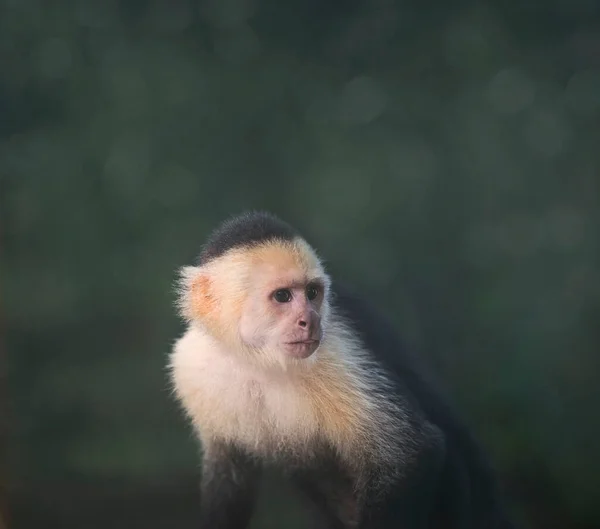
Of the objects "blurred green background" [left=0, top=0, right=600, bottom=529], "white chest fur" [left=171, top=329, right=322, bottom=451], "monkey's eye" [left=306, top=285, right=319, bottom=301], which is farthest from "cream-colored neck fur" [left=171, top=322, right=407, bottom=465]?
"blurred green background" [left=0, top=0, right=600, bottom=529]

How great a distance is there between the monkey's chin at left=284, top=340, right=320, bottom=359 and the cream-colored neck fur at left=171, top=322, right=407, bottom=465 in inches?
2.8

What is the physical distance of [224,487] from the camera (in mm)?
1915

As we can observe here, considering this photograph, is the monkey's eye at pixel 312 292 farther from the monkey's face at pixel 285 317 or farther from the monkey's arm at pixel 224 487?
the monkey's arm at pixel 224 487

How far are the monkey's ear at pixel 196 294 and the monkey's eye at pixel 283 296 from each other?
16 centimetres

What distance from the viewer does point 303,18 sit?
6.88 ft

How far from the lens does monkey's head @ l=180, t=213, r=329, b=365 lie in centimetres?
162

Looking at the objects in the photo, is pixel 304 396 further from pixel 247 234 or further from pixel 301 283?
pixel 247 234

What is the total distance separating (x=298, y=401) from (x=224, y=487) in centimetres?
Result: 38

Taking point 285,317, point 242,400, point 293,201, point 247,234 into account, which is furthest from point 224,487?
point 293,201

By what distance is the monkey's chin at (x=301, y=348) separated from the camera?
1.60m

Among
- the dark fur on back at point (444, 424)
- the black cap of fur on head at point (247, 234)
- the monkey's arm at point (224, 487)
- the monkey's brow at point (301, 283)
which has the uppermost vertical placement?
the black cap of fur on head at point (247, 234)

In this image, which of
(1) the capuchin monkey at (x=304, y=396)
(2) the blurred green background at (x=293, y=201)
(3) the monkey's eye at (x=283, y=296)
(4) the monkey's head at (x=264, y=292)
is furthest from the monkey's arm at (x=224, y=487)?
(3) the monkey's eye at (x=283, y=296)

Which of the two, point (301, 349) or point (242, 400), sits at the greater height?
point (301, 349)

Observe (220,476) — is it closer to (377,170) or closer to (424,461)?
(424,461)
